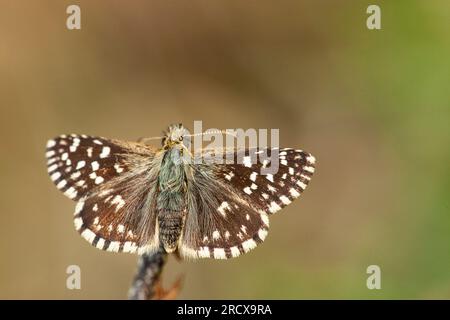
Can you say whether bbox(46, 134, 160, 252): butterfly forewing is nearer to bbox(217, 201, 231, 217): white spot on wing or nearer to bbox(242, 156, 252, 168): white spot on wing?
bbox(217, 201, 231, 217): white spot on wing

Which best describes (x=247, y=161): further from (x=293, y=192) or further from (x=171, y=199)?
(x=171, y=199)

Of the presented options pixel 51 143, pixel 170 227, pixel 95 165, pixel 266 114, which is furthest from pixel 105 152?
pixel 266 114

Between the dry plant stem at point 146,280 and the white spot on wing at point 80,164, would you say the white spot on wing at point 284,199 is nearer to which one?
the dry plant stem at point 146,280

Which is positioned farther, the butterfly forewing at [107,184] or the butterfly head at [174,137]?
the butterfly head at [174,137]

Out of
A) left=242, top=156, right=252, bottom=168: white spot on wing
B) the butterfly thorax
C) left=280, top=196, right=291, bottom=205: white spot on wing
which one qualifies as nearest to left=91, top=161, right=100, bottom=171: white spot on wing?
the butterfly thorax

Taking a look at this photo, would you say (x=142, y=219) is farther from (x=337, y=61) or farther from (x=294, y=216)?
(x=337, y=61)

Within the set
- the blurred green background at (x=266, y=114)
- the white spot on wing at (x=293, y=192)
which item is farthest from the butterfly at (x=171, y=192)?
the blurred green background at (x=266, y=114)

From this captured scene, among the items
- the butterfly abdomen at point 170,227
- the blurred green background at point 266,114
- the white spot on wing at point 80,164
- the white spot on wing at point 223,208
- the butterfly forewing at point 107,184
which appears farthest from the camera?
the blurred green background at point 266,114

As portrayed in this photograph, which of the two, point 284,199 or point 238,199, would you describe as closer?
point 284,199
